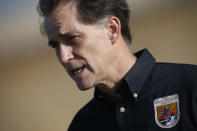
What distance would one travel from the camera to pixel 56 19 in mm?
2170

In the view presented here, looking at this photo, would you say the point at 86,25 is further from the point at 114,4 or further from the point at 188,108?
the point at 188,108

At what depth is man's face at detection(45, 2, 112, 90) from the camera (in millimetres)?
2109

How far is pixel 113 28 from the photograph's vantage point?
88.8 inches

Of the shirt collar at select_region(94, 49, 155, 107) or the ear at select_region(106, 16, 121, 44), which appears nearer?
the shirt collar at select_region(94, 49, 155, 107)

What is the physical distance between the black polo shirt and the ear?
0.52 ft

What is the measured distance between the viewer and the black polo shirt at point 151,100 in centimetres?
195

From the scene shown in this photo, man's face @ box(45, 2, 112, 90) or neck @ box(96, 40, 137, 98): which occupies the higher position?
man's face @ box(45, 2, 112, 90)

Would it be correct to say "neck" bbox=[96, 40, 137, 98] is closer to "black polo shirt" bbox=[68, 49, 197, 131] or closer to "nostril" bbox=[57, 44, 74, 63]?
"black polo shirt" bbox=[68, 49, 197, 131]

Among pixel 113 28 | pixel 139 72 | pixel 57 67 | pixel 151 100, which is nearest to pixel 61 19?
pixel 113 28

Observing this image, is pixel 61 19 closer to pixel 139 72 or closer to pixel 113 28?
pixel 113 28

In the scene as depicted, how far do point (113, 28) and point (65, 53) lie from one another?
1.03 feet

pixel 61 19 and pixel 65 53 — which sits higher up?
pixel 61 19

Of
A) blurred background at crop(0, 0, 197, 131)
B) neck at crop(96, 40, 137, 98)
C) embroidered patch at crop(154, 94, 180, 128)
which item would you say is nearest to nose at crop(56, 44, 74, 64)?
neck at crop(96, 40, 137, 98)

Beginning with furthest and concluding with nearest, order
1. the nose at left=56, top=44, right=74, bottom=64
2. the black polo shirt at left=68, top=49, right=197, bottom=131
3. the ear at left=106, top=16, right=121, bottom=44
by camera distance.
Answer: the ear at left=106, top=16, right=121, bottom=44 → the nose at left=56, top=44, right=74, bottom=64 → the black polo shirt at left=68, top=49, right=197, bottom=131
